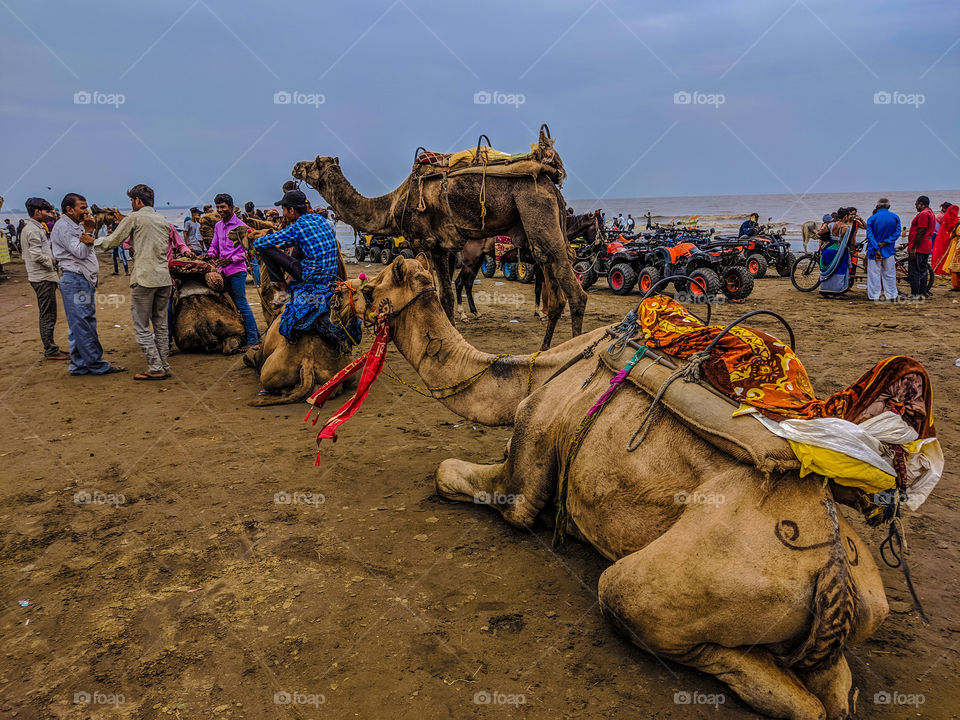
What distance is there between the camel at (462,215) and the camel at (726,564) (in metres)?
4.82

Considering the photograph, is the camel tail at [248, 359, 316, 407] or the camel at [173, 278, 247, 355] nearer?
the camel tail at [248, 359, 316, 407]

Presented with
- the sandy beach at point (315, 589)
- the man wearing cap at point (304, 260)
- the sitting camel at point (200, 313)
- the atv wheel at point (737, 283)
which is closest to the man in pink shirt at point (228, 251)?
the sitting camel at point (200, 313)

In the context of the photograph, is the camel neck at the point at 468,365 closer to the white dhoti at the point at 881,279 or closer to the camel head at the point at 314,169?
the camel head at the point at 314,169

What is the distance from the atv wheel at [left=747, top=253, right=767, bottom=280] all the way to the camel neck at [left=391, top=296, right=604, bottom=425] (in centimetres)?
1363

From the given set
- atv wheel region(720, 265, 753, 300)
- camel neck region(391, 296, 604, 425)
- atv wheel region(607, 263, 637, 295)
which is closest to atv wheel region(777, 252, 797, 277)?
atv wheel region(720, 265, 753, 300)

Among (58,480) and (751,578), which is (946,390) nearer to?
(751,578)

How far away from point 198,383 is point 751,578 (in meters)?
7.23

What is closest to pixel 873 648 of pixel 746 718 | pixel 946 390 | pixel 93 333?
pixel 746 718

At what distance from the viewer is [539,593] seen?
3506 mm

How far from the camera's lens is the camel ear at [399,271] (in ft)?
14.1

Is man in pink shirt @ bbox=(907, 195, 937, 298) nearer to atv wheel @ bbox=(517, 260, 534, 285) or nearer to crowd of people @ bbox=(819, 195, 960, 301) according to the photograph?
crowd of people @ bbox=(819, 195, 960, 301)

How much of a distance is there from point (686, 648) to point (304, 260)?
5.78 m

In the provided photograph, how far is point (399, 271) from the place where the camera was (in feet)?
14.2

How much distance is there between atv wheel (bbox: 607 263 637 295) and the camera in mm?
15391
